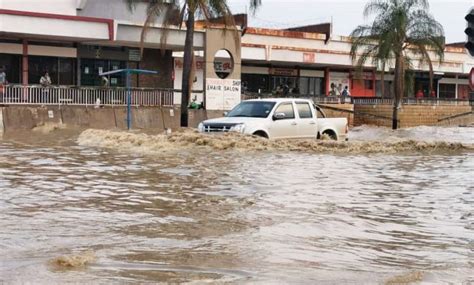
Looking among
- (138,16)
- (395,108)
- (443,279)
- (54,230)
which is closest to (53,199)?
(54,230)

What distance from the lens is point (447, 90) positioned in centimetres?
6266

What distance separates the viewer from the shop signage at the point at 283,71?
161 feet

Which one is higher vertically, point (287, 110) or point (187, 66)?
point (187, 66)

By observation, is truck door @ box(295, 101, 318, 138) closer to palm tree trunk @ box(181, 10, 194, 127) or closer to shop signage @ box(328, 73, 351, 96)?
palm tree trunk @ box(181, 10, 194, 127)

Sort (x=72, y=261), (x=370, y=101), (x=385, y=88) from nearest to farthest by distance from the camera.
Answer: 1. (x=72, y=261)
2. (x=370, y=101)
3. (x=385, y=88)

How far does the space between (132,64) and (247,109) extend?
18.5 metres

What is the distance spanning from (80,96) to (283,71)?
72.9 feet

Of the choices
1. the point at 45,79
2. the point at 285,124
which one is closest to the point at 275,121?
the point at 285,124

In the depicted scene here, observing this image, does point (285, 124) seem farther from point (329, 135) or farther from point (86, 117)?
point (86, 117)

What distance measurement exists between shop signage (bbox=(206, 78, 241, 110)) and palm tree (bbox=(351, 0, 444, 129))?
9.33 meters

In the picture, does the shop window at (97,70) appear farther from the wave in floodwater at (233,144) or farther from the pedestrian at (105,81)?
the wave in floodwater at (233,144)

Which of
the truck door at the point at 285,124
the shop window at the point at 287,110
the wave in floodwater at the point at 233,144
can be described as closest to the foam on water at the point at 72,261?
the wave in floodwater at the point at 233,144

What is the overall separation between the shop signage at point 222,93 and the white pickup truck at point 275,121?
12.3 m

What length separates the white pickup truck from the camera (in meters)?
19.5
